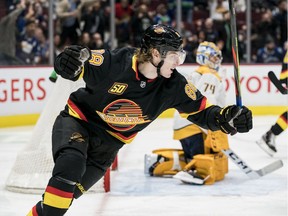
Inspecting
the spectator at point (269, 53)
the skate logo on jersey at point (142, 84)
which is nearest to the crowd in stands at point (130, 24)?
the spectator at point (269, 53)

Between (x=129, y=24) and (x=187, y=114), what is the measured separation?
6.62 m

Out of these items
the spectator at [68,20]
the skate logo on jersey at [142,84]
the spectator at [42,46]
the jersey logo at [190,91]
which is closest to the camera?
the skate logo on jersey at [142,84]

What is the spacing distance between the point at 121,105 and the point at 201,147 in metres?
2.16

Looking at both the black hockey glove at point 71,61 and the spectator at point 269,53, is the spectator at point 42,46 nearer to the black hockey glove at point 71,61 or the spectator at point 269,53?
the spectator at point 269,53

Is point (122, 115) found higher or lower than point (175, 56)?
lower

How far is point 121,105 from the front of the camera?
3.35 meters

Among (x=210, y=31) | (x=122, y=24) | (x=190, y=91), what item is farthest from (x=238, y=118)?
(x=210, y=31)

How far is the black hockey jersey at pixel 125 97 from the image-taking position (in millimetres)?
3275

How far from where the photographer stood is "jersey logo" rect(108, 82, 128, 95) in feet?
10.8

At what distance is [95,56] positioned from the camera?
325cm

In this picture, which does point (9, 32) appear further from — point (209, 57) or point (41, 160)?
point (41, 160)

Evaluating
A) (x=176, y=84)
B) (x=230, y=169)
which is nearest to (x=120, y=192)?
(x=230, y=169)

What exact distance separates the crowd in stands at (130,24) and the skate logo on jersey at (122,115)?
5759 mm

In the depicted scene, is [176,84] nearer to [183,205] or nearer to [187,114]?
[187,114]
